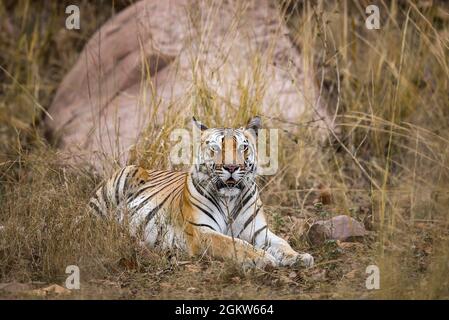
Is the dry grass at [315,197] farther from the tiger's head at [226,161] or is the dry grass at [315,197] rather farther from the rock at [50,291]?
the tiger's head at [226,161]

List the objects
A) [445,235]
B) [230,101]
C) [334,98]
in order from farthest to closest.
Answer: [334,98]
[230,101]
[445,235]

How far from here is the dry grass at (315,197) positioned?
18.0ft

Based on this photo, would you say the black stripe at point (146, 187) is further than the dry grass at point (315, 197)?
Yes

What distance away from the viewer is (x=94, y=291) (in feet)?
17.3

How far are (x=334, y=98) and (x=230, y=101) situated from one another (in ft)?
6.64

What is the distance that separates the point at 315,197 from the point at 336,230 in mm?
1383

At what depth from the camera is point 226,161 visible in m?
5.80

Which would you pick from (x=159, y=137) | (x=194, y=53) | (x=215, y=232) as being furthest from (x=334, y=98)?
(x=215, y=232)

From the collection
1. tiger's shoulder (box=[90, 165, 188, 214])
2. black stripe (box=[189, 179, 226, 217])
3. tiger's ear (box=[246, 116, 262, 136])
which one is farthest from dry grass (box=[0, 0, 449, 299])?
tiger's ear (box=[246, 116, 262, 136])

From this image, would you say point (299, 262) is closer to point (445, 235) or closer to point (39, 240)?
point (445, 235)

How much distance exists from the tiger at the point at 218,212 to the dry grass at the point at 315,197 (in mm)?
142

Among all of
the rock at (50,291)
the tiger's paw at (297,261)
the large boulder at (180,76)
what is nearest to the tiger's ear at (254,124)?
the tiger's paw at (297,261)

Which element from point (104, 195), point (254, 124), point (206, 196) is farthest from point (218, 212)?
point (104, 195)

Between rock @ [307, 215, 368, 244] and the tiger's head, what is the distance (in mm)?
672
